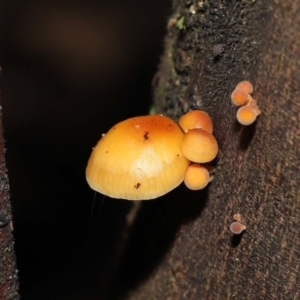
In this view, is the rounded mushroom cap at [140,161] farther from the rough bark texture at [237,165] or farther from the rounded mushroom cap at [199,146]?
the rough bark texture at [237,165]

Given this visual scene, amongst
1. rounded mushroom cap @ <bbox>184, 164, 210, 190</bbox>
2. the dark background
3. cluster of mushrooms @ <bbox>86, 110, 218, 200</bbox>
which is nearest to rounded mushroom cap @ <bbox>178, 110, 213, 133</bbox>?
cluster of mushrooms @ <bbox>86, 110, 218, 200</bbox>

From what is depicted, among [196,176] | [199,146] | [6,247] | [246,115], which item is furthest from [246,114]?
[6,247]

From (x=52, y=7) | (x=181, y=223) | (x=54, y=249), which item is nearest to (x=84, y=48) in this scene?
(x=52, y=7)

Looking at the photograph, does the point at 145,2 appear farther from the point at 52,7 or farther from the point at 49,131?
the point at 49,131

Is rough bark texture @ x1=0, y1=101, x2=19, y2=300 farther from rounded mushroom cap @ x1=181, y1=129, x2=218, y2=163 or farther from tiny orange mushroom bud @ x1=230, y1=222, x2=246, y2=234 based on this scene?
tiny orange mushroom bud @ x1=230, y1=222, x2=246, y2=234

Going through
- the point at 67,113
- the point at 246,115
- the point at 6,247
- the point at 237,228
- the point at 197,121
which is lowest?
the point at 67,113

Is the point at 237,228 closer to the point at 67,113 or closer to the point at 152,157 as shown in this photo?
the point at 152,157
